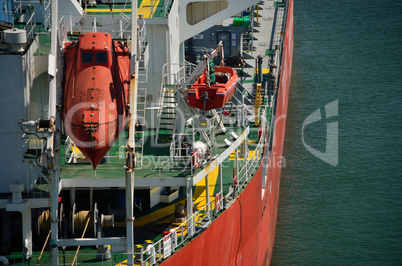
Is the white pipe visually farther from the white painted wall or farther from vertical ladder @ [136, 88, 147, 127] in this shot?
vertical ladder @ [136, 88, 147, 127]

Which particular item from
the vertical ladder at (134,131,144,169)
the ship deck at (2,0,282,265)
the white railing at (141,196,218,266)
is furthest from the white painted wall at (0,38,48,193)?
the white railing at (141,196,218,266)

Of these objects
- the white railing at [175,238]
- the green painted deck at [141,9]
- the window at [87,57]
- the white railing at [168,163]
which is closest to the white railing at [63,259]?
the white railing at [175,238]

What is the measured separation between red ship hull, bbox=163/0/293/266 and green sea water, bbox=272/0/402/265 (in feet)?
4.76

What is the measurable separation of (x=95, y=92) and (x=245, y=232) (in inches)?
339

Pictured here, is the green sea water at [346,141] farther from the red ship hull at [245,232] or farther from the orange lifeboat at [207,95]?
the orange lifeboat at [207,95]

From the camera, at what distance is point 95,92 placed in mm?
19875

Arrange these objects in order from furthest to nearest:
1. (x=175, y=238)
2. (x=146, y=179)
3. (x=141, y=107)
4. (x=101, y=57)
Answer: (x=141, y=107), (x=146, y=179), (x=175, y=238), (x=101, y=57)

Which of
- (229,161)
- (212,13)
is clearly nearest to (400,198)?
(229,161)

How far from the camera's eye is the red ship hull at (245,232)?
22.1 metres

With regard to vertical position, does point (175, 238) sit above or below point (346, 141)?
below

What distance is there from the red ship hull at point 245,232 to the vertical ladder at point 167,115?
3.21 m

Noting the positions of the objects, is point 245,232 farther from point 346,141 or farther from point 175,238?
point 346,141

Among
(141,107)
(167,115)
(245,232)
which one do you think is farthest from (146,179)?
(245,232)

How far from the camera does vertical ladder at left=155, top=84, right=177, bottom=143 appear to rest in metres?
25.7
